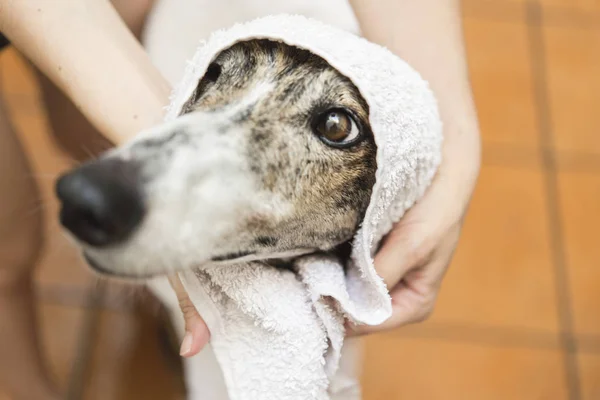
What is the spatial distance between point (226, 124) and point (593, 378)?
1359 mm

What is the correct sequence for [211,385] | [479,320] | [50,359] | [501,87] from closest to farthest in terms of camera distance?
[211,385] < [50,359] < [479,320] < [501,87]

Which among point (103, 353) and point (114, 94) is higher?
point (114, 94)

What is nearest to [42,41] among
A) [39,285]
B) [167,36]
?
[167,36]

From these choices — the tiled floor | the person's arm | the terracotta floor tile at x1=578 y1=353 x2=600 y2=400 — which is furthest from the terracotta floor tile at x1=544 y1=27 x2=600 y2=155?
the person's arm

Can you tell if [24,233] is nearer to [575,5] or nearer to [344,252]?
[344,252]

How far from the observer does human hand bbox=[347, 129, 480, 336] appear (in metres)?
0.86

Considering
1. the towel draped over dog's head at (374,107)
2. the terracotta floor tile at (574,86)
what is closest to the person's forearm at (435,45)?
the towel draped over dog's head at (374,107)

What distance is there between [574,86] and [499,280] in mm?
770

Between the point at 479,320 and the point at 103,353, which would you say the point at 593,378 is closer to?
the point at 479,320

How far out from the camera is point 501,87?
201 cm

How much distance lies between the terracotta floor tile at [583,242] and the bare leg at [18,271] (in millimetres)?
1385

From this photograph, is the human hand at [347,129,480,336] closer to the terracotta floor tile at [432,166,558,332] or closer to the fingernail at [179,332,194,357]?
the fingernail at [179,332,194,357]

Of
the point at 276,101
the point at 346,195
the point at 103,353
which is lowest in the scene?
the point at 103,353

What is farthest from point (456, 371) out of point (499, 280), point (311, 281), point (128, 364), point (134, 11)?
point (134, 11)
